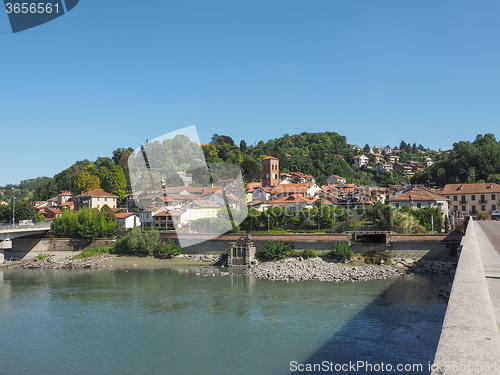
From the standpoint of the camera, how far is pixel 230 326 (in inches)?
615

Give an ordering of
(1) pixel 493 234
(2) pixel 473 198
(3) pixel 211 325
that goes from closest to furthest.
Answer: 1. (3) pixel 211 325
2. (1) pixel 493 234
3. (2) pixel 473 198

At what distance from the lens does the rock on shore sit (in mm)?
25109

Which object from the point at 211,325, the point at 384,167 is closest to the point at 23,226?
the point at 211,325

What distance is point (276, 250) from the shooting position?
31.0 metres

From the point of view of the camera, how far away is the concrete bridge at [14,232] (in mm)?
34531

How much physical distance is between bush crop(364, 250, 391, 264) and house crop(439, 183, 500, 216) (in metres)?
23.8

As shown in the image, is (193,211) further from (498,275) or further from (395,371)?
(498,275)

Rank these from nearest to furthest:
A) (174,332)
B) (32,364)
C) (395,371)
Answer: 1. (395,371)
2. (32,364)
3. (174,332)

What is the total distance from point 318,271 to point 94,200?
125 feet

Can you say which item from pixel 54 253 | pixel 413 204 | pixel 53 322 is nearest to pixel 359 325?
pixel 53 322

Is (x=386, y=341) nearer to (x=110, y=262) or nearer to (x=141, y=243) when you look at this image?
(x=141, y=243)

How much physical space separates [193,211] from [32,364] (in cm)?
3055

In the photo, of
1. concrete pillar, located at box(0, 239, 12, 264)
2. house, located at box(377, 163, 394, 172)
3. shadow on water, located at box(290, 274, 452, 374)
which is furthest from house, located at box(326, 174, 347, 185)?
shadow on water, located at box(290, 274, 452, 374)

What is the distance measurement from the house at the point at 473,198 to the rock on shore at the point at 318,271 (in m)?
27.0
